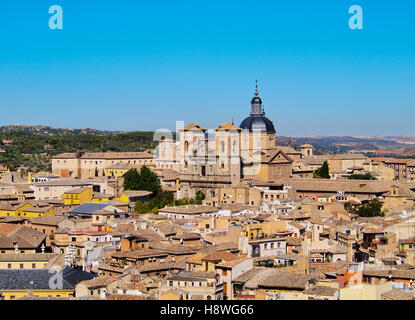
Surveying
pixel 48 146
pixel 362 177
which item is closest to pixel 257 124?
pixel 362 177

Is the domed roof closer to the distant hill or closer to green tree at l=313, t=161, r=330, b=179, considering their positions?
green tree at l=313, t=161, r=330, b=179

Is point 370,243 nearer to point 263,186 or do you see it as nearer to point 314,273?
point 314,273

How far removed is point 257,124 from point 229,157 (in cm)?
422

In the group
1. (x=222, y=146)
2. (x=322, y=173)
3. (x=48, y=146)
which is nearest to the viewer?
(x=222, y=146)

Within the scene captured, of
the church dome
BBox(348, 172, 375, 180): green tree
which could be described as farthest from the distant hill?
BBox(348, 172, 375, 180): green tree

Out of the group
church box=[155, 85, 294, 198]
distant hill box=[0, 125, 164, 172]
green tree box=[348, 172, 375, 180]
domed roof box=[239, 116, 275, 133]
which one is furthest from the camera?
distant hill box=[0, 125, 164, 172]

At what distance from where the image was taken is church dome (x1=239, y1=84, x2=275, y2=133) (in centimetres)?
3878

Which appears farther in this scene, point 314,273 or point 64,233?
point 64,233

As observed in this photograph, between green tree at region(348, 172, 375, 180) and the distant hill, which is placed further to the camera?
the distant hill

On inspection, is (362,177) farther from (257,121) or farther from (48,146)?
(48,146)

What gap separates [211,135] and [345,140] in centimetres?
12305

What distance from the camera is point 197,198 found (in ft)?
110

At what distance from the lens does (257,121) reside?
39.1 meters
